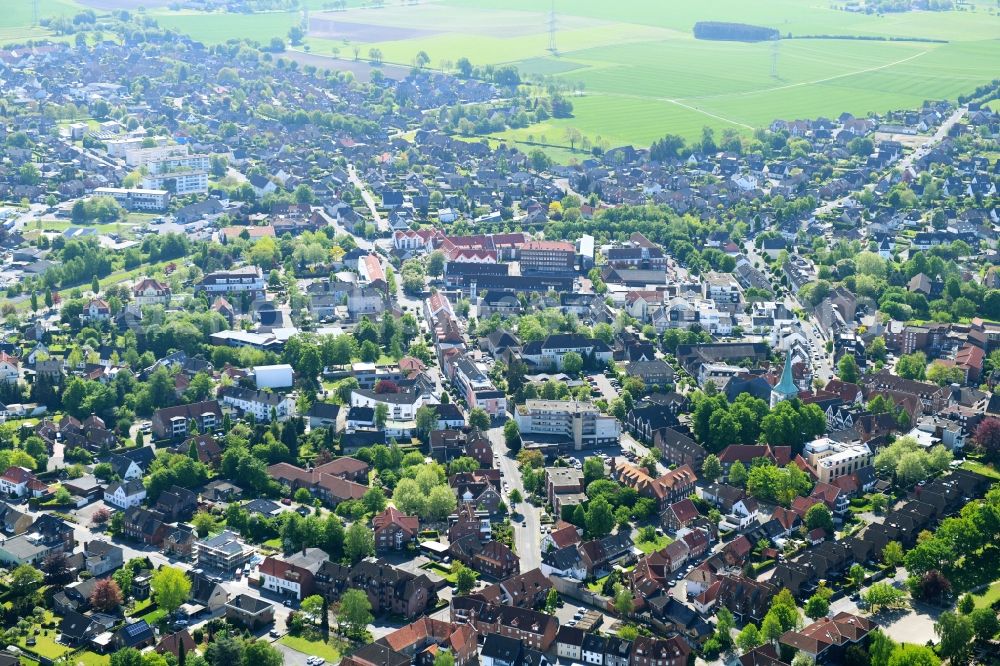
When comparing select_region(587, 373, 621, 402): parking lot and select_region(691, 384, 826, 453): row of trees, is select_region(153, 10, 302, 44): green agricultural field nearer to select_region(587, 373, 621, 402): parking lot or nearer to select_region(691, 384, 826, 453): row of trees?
select_region(587, 373, 621, 402): parking lot

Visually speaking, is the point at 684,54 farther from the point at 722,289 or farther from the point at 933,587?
the point at 933,587

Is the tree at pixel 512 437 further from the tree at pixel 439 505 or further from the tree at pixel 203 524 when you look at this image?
the tree at pixel 203 524

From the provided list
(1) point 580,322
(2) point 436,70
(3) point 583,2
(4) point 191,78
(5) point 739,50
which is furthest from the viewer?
(3) point 583,2

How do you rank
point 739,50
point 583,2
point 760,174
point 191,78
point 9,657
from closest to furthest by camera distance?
point 9,657
point 760,174
point 191,78
point 739,50
point 583,2

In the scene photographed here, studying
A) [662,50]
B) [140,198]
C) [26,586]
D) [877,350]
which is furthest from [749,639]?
[662,50]

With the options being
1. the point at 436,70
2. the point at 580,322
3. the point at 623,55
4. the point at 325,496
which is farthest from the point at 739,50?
the point at 325,496

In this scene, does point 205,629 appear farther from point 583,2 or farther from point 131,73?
point 583,2

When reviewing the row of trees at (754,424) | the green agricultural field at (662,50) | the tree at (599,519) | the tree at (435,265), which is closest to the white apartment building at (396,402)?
the row of trees at (754,424)
